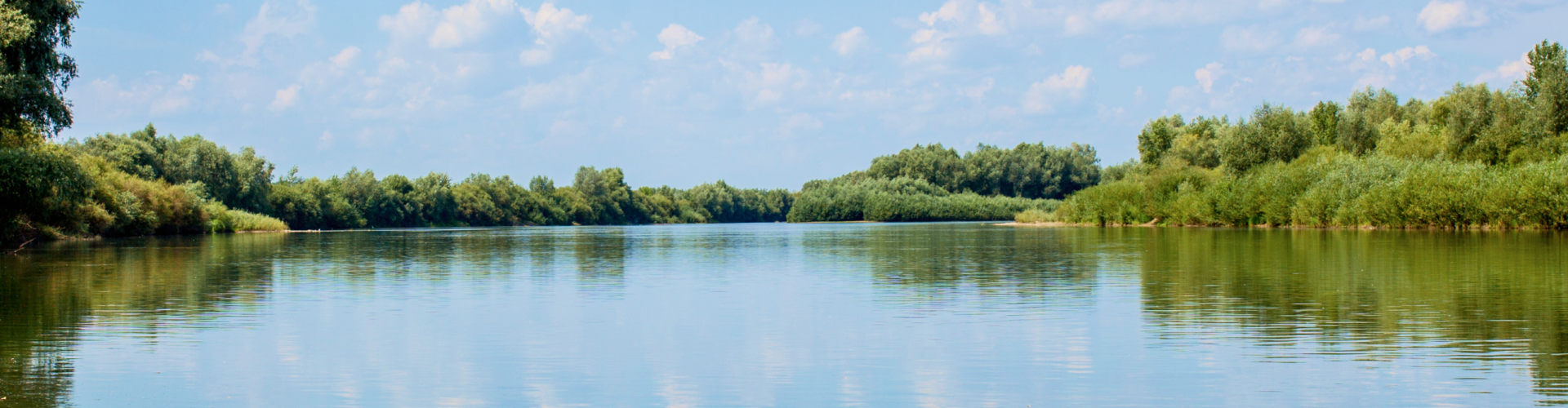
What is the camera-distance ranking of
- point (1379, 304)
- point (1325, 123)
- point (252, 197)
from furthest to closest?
point (252, 197) → point (1325, 123) → point (1379, 304)

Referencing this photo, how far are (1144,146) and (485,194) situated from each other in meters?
76.9

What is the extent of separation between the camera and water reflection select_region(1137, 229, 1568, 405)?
33.8 ft

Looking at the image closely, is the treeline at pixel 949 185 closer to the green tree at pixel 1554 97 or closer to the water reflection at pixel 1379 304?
the green tree at pixel 1554 97

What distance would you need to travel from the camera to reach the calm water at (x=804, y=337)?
8.57 metres

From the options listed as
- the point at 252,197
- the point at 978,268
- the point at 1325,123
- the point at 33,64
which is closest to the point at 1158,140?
the point at 1325,123

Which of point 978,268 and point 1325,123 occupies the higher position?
point 1325,123

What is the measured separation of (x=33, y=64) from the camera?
35469mm

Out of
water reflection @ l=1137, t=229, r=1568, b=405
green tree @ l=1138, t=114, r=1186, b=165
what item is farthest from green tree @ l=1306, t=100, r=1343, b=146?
water reflection @ l=1137, t=229, r=1568, b=405

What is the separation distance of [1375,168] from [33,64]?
6015 centimetres

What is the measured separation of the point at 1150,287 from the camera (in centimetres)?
1831

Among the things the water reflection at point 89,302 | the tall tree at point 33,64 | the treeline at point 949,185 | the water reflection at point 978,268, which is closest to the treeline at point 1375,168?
the water reflection at point 978,268

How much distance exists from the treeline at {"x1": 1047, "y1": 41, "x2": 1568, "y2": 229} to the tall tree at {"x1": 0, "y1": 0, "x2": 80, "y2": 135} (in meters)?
55.6

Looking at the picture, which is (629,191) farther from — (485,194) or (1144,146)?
(1144,146)

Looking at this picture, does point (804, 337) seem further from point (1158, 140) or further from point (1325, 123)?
point (1158, 140)
